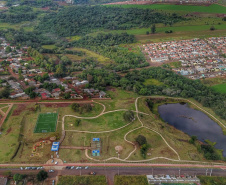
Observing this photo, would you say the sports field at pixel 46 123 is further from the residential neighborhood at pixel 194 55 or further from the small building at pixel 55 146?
the residential neighborhood at pixel 194 55

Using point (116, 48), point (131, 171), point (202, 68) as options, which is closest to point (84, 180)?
point (131, 171)

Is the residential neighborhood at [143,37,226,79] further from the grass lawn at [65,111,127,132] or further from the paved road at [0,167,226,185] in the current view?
the paved road at [0,167,226,185]

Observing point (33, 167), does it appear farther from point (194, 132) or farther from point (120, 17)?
point (120, 17)

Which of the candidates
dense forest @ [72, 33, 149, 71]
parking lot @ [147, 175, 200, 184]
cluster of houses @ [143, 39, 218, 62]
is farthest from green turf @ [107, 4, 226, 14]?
Answer: parking lot @ [147, 175, 200, 184]

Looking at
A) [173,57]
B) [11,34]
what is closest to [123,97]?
[173,57]

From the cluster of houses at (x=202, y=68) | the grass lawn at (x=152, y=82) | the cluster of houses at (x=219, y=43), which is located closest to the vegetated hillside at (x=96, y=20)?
the cluster of houses at (x=219, y=43)

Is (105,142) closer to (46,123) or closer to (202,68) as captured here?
(46,123)

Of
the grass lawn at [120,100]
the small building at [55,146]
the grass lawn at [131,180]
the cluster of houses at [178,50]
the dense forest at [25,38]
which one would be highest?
the dense forest at [25,38]

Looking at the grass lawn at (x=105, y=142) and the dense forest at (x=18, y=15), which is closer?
the grass lawn at (x=105, y=142)
